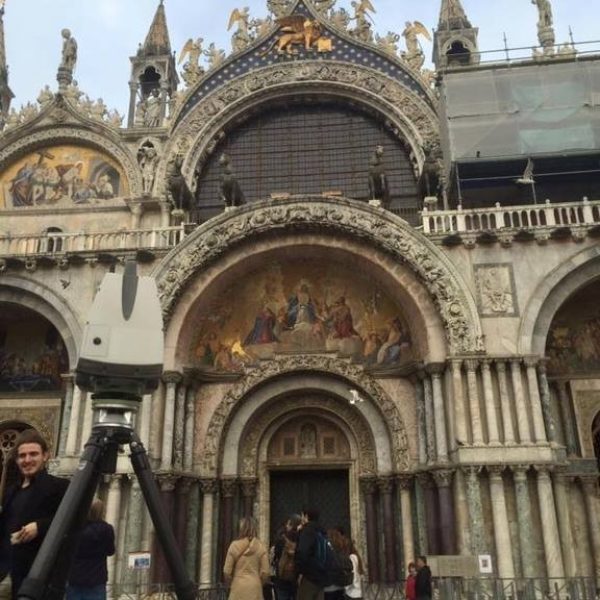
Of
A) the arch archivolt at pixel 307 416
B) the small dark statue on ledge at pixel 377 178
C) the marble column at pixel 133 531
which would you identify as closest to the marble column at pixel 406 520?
the arch archivolt at pixel 307 416

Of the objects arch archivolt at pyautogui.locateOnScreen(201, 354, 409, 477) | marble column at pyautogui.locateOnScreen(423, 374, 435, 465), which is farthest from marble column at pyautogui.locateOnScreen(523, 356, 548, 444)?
arch archivolt at pyautogui.locateOnScreen(201, 354, 409, 477)

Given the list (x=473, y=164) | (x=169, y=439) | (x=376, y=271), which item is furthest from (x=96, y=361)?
(x=473, y=164)

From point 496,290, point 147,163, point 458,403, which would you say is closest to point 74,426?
point 458,403

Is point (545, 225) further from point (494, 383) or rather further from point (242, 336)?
point (242, 336)

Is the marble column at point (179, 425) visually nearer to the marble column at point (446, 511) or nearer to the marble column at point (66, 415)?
the marble column at point (66, 415)

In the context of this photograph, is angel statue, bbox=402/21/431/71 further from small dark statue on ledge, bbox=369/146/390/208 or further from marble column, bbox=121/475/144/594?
marble column, bbox=121/475/144/594

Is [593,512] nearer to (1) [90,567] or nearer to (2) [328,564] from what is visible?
(2) [328,564]

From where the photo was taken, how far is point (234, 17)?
67.1ft

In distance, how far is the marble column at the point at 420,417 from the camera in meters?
13.8

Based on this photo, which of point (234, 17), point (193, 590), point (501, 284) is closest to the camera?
point (193, 590)

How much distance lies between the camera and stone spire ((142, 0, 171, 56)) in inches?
841

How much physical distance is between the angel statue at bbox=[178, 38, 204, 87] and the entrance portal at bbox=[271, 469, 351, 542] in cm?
1203

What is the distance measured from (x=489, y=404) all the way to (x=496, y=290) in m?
2.55

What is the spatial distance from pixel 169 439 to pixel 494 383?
22.8 ft
